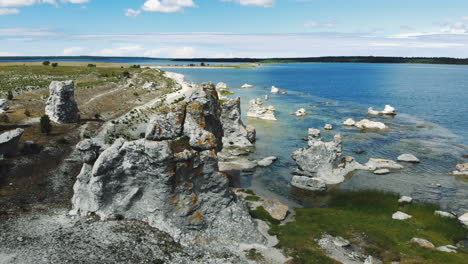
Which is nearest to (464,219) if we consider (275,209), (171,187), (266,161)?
(275,209)

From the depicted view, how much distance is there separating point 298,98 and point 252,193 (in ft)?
340

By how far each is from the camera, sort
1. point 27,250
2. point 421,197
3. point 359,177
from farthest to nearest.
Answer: point 359,177 → point 421,197 → point 27,250

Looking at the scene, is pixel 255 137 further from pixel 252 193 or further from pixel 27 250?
pixel 27 250

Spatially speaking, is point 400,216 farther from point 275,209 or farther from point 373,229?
point 275,209

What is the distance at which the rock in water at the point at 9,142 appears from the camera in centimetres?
4216

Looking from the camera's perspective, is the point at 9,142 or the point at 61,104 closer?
A: the point at 9,142

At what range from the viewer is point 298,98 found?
14100 centimetres

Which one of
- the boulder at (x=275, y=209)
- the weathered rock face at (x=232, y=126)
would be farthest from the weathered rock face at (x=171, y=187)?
the weathered rock face at (x=232, y=126)

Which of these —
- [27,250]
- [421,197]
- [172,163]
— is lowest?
[421,197]

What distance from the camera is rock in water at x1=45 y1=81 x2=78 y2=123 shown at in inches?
2449

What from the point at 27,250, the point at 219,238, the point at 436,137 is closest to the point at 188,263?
the point at 219,238

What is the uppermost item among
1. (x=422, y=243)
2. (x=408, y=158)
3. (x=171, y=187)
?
(x=171, y=187)

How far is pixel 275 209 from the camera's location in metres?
37.4

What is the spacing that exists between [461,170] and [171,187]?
1877 inches
